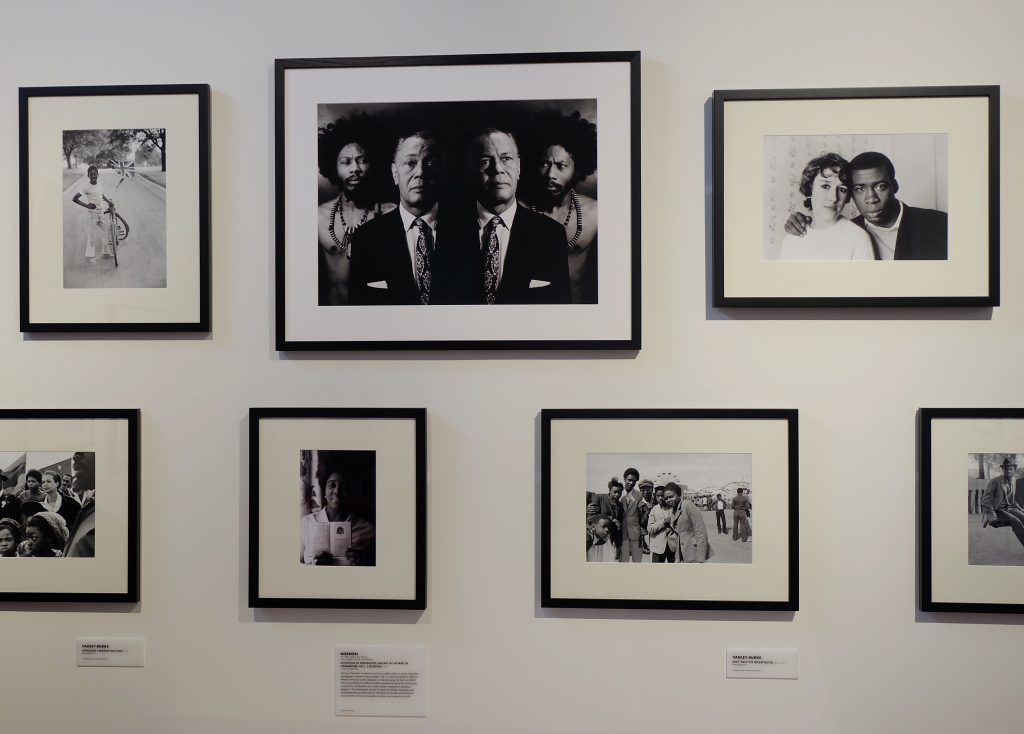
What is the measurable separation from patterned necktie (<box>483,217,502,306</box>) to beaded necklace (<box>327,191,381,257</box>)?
19cm

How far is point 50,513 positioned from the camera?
1.14 meters

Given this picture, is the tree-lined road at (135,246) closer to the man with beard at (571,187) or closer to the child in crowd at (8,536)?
the child in crowd at (8,536)

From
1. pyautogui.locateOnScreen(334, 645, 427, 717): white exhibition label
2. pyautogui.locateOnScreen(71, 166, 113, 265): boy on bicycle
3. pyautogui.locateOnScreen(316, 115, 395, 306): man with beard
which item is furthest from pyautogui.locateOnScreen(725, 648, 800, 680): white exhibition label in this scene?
pyautogui.locateOnScreen(71, 166, 113, 265): boy on bicycle

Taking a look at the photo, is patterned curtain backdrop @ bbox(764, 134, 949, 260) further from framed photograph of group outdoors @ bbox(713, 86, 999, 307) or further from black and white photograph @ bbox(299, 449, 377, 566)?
black and white photograph @ bbox(299, 449, 377, 566)

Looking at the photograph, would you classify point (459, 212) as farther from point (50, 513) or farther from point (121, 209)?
point (50, 513)

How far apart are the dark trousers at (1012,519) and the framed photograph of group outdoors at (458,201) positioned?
26.4 inches

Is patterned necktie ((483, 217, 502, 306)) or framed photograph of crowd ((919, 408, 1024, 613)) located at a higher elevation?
patterned necktie ((483, 217, 502, 306))

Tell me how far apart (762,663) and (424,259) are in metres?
0.89

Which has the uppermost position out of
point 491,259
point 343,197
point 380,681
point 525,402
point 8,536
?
point 343,197

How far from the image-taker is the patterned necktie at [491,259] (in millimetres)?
1106

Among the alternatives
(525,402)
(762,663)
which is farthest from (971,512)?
(525,402)

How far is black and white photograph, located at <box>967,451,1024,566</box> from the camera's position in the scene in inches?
42.6

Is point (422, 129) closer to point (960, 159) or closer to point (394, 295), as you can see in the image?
point (394, 295)

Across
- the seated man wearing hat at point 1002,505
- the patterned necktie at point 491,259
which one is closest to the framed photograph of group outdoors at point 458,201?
the patterned necktie at point 491,259
